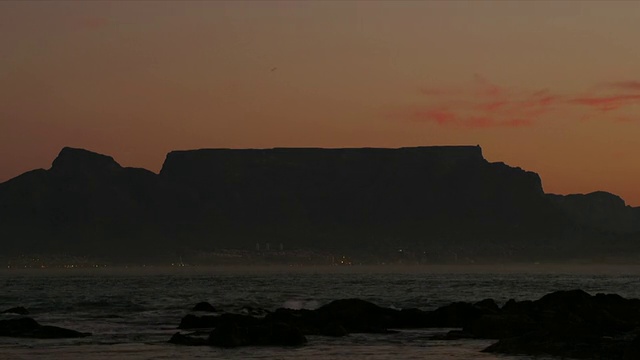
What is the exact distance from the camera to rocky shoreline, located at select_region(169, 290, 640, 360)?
4556 cm

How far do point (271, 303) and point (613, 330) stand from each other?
51883 millimetres

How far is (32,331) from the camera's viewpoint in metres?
56.2

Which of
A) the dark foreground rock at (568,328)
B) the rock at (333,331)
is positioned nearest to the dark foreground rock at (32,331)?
the rock at (333,331)

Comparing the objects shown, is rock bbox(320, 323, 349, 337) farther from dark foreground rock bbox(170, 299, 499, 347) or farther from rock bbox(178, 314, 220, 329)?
rock bbox(178, 314, 220, 329)

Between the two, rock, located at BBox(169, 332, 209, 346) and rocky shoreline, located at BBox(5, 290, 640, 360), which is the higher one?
rocky shoreline, located at BBox(5, 290, 640, 360)

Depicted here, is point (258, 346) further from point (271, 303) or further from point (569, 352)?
point (271, 303)

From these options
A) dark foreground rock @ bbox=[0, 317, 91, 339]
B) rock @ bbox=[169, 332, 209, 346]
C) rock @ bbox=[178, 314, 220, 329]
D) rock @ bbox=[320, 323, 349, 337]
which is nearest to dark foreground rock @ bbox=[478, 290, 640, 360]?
rock @ bbox=[320, 323, 349, 337]

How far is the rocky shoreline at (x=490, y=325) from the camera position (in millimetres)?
45562

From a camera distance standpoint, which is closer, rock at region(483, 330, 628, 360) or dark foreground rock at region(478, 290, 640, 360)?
rock at region(483, 330, 628, 360)

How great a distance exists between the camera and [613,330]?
2037 inches

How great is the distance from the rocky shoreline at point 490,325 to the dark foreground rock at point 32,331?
223 inches

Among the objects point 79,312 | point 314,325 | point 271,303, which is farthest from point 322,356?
point 271,303

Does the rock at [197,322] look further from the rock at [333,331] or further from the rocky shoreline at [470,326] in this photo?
the rock at [333,331]

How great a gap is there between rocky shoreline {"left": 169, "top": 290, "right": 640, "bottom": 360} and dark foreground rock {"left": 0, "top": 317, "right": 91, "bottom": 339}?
567 cm
